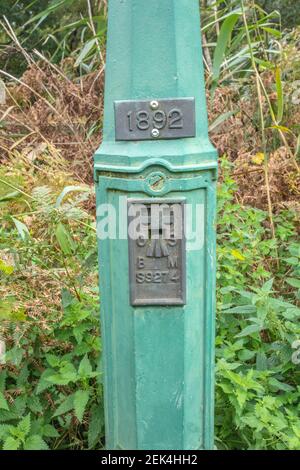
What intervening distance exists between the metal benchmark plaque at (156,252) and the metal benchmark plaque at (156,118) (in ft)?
0.71

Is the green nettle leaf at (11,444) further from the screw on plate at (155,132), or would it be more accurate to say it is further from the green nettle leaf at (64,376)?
the screw on plate at (155,132)

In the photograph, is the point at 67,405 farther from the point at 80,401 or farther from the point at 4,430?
the point at 4,430

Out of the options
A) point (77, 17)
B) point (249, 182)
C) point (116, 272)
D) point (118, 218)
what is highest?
→ point (77, 17)

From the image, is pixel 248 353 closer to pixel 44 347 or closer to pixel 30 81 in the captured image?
pixel 44 347

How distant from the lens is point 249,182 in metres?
3.55

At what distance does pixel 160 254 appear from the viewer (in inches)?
71.1

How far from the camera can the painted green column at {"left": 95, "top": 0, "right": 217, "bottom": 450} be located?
1734mm

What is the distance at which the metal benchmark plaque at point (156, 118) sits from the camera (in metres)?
1.72

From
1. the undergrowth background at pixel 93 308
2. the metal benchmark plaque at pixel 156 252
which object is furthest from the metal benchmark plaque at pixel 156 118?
the undergrowth background at pixel 93 308

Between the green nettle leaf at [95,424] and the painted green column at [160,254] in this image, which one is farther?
the green nettle leaf at [95,424]
